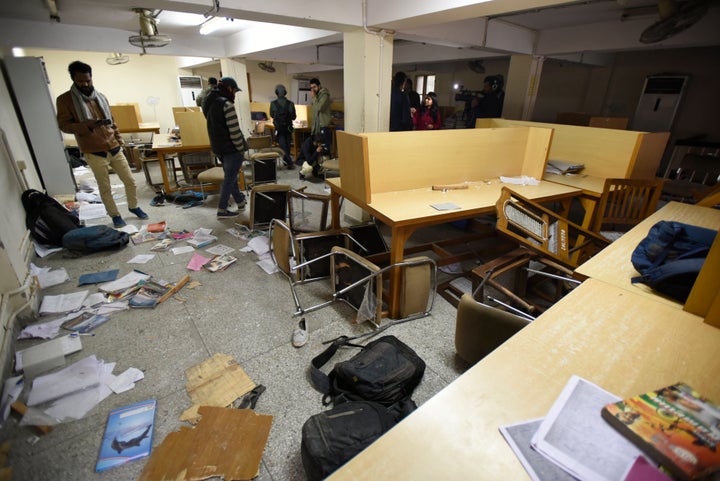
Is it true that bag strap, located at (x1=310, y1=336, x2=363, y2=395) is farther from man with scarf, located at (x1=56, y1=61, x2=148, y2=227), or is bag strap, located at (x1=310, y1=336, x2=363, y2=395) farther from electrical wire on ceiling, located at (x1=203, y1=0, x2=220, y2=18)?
→ man with scarf, located at (x1=56, y1=61, x2=148, y2=227)

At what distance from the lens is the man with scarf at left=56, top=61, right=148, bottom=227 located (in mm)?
3125

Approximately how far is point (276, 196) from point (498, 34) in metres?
3.82

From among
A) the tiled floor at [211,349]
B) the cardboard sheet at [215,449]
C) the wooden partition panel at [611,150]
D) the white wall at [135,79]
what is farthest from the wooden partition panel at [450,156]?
the white wall at [135,79]

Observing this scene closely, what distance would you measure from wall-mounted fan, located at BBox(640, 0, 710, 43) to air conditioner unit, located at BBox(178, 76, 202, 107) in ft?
32.5

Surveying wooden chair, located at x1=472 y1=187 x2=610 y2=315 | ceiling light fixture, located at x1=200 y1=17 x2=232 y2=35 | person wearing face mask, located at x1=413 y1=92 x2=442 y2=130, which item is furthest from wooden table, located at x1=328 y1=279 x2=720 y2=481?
ceiling light fixture, located at x1=200 y1=17 x2=232 y2=35

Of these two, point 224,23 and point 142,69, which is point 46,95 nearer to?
point 224,23

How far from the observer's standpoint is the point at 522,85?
5.29 metres

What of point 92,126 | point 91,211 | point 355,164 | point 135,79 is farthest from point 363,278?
point 135,79

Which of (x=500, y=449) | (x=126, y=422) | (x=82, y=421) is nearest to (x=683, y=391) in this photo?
(x=500, y=449)

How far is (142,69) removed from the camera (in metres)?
8.76

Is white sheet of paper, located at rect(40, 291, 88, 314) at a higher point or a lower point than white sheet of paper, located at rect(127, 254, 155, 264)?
lower

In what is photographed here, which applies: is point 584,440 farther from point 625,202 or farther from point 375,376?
point 625,202

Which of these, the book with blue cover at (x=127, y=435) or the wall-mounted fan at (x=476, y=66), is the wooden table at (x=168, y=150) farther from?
the wall-mounted fan at (x=476, y=66)

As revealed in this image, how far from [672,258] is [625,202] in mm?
1647
